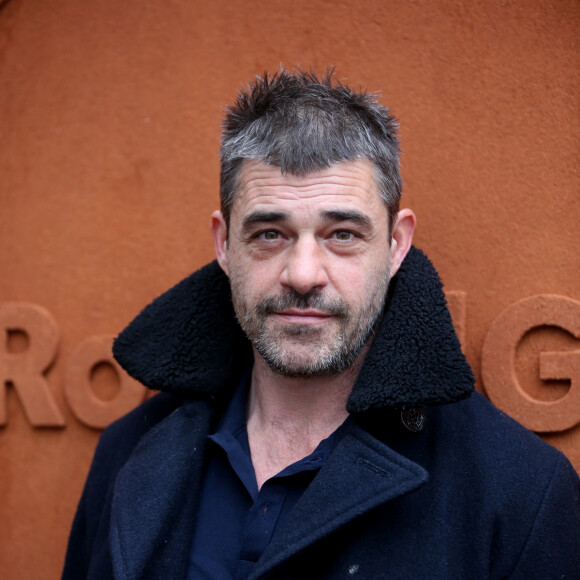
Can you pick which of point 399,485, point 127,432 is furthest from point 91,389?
point 399,485

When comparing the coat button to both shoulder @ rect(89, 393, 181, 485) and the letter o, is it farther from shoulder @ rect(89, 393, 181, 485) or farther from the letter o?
the letter o

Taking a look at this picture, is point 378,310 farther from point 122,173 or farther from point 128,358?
point 122,173

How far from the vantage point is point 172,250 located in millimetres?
2311

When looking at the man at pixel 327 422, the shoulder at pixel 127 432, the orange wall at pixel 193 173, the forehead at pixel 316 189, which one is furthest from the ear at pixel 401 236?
the shoulder at pixel 127 432

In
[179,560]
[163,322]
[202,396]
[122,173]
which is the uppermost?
[122,173]

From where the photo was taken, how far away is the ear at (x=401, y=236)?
72.4 inches

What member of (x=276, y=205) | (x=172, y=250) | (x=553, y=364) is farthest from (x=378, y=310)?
(x=172, y=250)

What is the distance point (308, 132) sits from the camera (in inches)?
65.9

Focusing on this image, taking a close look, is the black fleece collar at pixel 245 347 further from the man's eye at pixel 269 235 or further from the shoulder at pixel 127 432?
the man's eye at pixel 269 235

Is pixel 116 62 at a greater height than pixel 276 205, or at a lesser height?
greater

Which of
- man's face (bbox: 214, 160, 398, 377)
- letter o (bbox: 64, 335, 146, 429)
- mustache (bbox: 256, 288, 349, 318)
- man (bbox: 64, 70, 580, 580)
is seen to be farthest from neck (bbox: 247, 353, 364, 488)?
letter o (bbox: 64, 335, 146, 429)

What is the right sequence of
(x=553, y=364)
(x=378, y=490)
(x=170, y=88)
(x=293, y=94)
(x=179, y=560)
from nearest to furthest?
(x=378, y=490), (x=179, y=560), (x=293, y=94), (x=553, y=364), (x=170, y=88)

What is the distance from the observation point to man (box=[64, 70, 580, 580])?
1.52 m

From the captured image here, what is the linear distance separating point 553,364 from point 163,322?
1.17m
